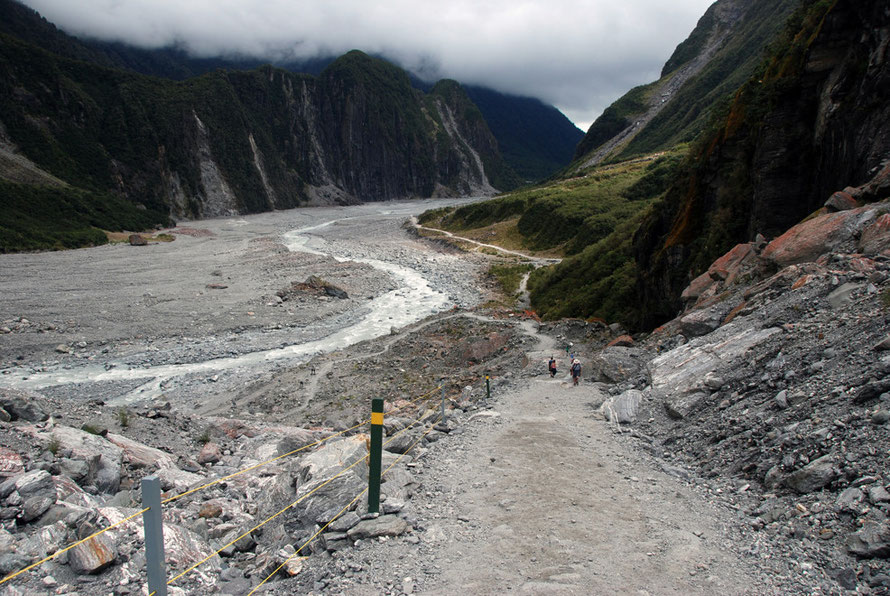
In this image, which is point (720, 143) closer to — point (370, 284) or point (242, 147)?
point (370, 284)

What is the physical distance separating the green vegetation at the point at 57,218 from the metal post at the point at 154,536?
6366 cm

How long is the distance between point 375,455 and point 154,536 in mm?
2373

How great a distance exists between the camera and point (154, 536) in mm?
3564

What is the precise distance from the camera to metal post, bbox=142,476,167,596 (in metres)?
3.44

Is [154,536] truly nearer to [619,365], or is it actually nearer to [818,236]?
[619,365]

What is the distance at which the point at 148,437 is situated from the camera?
10359 mm

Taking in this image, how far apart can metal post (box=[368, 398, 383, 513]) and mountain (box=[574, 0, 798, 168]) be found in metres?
82.0

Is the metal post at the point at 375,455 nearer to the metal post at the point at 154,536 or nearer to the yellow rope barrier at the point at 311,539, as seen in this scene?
the yellow rope barrier at the point at 311,539

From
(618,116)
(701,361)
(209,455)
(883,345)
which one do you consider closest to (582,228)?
(701,361)

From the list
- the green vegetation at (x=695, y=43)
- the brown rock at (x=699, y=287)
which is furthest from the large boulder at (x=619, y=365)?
the green vegetation at (x=695, y=43)

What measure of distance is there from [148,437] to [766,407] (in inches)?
433

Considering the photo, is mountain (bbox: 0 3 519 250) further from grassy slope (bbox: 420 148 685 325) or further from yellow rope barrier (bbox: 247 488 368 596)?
yellow rope barrier (bbox: 247 488 368 596)

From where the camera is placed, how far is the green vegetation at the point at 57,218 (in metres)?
55.8

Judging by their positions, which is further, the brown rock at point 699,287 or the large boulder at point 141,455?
the brown rock at point 699,287
